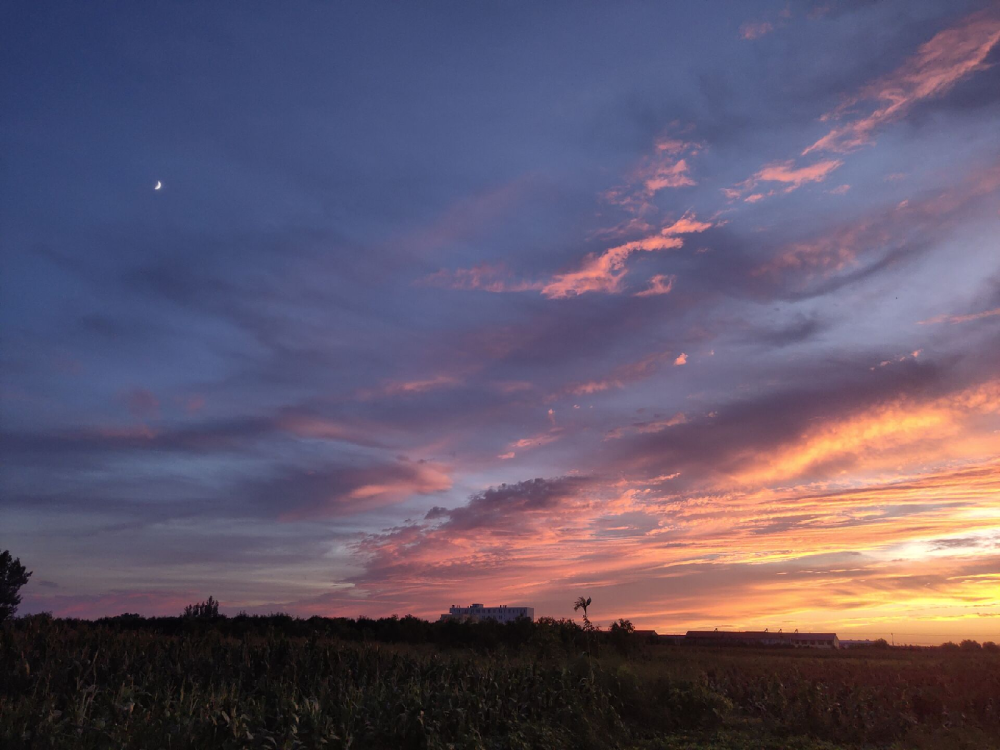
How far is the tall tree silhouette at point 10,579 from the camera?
2185 inches

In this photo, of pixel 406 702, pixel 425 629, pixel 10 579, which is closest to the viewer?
pixel 406 702

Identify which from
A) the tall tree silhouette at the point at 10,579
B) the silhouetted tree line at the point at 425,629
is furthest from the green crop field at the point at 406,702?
the tall tree silhouette at the point at 10,579

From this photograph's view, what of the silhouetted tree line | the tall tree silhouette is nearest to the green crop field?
the silhouetted tree line

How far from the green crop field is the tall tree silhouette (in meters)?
45.2

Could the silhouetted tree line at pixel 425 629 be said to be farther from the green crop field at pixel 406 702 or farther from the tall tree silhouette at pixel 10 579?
the tall tree silhouette at pixel 10 579

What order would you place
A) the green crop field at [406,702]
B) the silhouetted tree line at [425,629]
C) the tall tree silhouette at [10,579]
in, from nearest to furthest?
the green crop field at [406,702] → the silhouetted tree line at [425,629] → the tall tree silhouette at [10,579]

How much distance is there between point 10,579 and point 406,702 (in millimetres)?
58503

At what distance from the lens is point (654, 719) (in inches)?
858

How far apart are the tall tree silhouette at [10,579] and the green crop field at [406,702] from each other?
4517 cm

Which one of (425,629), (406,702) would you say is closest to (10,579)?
(425,629)

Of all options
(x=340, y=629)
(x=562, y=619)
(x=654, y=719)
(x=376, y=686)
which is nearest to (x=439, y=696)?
(x=376, y=686)

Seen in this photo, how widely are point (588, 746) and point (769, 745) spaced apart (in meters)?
5.51

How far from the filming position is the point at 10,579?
2232 inches

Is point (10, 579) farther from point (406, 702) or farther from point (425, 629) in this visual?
point (406, 702)
